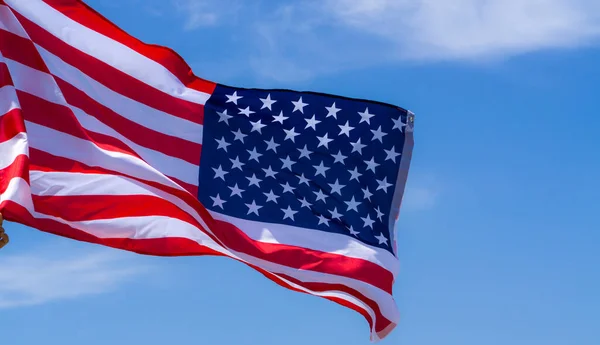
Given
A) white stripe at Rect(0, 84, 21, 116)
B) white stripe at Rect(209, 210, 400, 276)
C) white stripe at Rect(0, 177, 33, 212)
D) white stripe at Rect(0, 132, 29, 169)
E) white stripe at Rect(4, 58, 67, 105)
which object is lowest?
white stripe at Rect(209, 210, 400, 276)

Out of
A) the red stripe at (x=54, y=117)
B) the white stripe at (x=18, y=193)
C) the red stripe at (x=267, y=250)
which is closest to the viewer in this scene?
the white stripe at (x=18, y=193)

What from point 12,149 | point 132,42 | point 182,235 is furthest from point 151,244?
point 132,42

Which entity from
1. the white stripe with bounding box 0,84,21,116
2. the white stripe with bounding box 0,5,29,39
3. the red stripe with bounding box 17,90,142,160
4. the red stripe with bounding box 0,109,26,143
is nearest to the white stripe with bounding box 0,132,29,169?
the red stripe with bounding box 0,109,26,143

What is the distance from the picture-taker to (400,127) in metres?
22.3

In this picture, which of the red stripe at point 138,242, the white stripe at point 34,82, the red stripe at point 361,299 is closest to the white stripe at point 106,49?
the white stripe at point 34,82

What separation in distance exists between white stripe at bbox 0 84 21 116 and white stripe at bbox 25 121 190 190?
2.08 feet

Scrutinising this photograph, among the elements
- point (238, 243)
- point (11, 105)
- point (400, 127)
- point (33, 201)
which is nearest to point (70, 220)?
point (33, 201)

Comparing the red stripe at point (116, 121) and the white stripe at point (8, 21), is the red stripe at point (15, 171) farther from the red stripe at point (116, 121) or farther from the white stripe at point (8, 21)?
the white stripe at point (8, 21)

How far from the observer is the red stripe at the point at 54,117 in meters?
19.8

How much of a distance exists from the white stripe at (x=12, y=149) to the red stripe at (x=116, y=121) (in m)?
1.86

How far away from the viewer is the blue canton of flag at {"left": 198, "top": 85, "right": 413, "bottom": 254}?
2203cm

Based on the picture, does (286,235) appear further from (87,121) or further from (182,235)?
(87,121)

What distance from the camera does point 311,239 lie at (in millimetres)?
21812

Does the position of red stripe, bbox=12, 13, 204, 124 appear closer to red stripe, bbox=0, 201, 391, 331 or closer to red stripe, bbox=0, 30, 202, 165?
red stripe, bbox=0, 30, 202, 165
